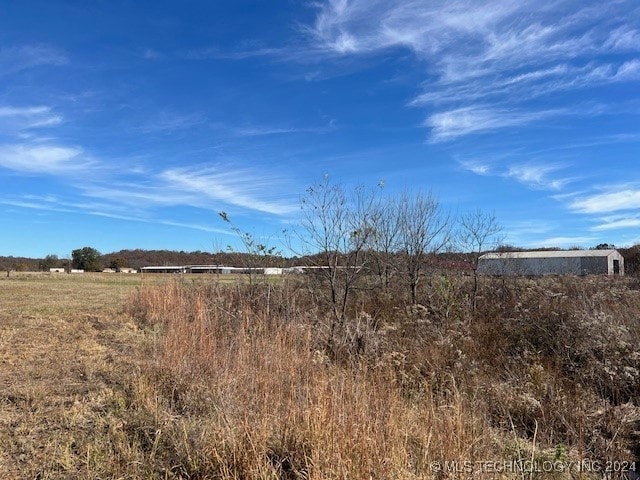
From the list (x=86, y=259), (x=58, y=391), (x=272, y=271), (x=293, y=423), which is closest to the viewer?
(x=293, y=423)

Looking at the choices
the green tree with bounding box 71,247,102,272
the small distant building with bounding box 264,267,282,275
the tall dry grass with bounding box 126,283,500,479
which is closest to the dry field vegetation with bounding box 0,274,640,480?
the tall dry grass with bounding box 126,283,500,479

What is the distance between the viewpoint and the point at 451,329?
9008 mm

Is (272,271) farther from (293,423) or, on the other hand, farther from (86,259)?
(86,259)

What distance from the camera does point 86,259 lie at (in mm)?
84562

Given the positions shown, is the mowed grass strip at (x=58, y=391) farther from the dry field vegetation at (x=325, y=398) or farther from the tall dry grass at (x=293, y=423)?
the tall dry grass at (x=293, y=423)

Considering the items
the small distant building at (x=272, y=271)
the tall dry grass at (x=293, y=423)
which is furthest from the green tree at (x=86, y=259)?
the tall dry grass at (x=293, y=423)

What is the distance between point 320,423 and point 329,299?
27.5 feet

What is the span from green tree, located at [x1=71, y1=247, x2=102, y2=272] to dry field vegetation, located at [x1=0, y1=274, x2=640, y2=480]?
268 ft

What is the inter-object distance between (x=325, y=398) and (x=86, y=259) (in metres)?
91.0

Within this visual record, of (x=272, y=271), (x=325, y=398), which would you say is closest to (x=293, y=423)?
(x=325, y=398)

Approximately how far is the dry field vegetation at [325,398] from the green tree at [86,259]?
81581mm

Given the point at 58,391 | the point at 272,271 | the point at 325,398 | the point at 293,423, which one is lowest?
the point at 58,391

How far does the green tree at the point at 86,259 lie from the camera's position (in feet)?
276

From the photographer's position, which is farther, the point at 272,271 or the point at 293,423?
the point at 272,271
